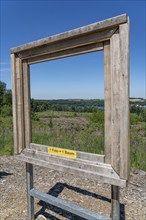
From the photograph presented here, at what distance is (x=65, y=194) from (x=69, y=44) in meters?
2.46

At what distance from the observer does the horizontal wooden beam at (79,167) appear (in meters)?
2.05

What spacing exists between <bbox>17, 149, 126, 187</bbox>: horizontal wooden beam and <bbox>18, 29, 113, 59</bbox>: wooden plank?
1.15 m

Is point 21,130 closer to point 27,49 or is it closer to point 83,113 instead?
point 83,113

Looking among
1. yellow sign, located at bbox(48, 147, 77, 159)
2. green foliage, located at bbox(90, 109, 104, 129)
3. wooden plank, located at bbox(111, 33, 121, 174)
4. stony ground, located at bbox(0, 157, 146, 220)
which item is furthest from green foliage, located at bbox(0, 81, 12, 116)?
wooden plank, located at bbox(111, 33, 121, 174)

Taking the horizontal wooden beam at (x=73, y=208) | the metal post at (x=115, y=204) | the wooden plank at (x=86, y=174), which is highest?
the wooden plank at (x=86, y=174)

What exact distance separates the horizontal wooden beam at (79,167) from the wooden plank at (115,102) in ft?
0.28

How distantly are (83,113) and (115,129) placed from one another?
90 centimetres

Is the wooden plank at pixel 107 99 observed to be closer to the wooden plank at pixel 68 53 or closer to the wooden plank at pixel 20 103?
the wooden plank at pixel 68 53

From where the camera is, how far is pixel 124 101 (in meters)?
1.91

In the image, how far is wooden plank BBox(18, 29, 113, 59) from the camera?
2017mm

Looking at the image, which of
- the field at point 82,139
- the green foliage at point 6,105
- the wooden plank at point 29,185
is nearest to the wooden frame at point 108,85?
the wooden plank at point 29,185

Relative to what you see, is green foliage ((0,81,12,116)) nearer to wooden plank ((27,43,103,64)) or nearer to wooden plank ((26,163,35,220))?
wooden plank ((26,163,35,220))

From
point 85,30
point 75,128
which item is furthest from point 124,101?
point 75,128

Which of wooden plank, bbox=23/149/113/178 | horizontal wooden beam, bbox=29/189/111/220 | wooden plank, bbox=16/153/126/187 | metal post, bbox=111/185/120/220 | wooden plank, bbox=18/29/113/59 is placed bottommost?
horizontal wooden beam, bbox=29/189/111/220
